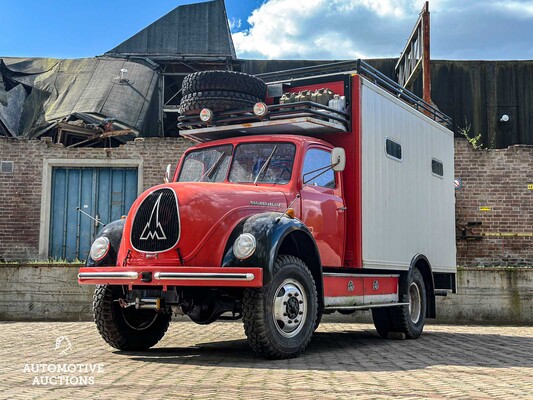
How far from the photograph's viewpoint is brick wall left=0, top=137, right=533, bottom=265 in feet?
58.3

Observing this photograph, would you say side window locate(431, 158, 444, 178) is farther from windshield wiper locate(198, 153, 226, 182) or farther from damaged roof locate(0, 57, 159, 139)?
damaged roof locate(0, 57, 159, 139)

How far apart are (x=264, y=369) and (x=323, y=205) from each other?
268cm

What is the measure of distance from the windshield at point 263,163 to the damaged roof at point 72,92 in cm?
1208

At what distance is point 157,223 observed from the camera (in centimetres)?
736

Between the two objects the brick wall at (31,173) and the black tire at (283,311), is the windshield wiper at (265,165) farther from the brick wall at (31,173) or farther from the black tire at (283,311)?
the brick wall at (31,173)

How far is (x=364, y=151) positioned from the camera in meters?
9.33

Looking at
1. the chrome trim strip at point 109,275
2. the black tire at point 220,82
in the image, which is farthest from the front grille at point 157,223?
the black tire at point 220,82

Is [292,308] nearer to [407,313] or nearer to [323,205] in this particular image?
[323,205]

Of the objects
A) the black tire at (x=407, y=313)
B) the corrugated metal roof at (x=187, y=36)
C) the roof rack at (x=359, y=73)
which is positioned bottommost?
the black tire at (x=407, y=313)

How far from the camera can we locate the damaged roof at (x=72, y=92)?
20516 millimetres

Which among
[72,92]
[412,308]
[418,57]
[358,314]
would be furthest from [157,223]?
[418,57]

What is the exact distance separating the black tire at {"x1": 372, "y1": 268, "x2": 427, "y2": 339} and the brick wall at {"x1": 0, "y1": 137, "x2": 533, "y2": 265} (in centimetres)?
725

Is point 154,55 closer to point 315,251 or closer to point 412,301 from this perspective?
point 412,301

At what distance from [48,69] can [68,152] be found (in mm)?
5975
